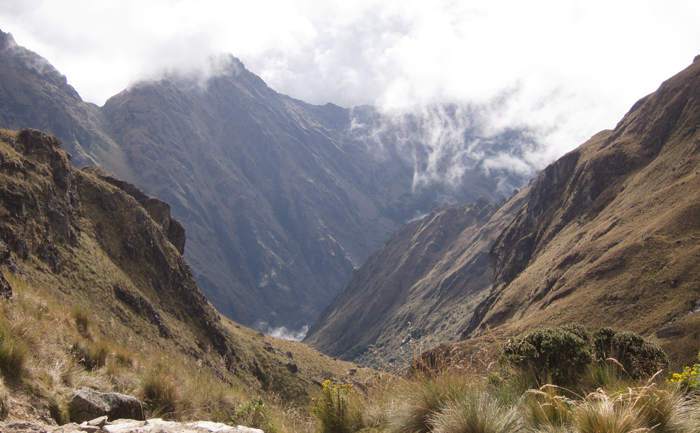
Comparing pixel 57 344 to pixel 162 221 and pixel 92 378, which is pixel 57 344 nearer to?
pixel 92 378

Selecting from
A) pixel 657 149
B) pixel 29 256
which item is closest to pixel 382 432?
pixel 29 256

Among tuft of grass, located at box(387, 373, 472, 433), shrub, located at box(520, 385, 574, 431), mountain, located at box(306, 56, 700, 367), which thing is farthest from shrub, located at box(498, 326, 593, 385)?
mountain, located at box(306, 56, 700, 367)

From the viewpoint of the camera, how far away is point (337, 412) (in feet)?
24.6

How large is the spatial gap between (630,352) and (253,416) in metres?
10.7

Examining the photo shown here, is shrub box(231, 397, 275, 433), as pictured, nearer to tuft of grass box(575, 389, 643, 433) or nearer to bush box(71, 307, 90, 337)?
bush box(71, 307, 90, 337)

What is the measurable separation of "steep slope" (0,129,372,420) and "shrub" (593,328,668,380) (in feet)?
32.2

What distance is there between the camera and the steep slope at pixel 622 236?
145ft

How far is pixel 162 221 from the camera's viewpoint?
215 feet

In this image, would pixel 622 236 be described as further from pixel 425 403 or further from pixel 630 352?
pixel 425 403

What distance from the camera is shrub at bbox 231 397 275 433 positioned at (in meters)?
7.88

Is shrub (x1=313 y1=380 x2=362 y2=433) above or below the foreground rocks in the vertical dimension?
below

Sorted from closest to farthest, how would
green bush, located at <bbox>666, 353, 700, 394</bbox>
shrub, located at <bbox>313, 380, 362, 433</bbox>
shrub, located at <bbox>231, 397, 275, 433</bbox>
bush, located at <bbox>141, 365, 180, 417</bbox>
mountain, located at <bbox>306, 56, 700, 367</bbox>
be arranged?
green bush, located at <bbox>666, 353, 700, 394</bbox> < shrub, located at <bbox>313, 380, 362, 433</bbox> < bush, located at <bbox>141, 365, 180, 417</bbox> < shrub, located at <bbox>231, 397, 275, 433</bbox> < mountain, located at <bbox>306, 56, 700, 367</bbox>

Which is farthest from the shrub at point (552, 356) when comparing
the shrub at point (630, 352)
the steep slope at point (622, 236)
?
the steep slope at point (622, 236)

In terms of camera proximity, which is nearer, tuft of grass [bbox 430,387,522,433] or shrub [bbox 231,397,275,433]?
tuft of grass [bbox 430,387,522,433]
